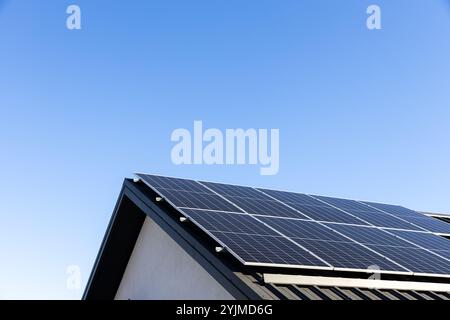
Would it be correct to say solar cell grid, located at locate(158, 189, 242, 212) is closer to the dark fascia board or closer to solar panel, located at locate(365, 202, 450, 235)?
the dark fascia board

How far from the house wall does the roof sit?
1.29 ft

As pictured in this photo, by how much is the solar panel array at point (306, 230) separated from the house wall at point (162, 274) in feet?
3.96

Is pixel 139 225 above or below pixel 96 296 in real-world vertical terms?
above

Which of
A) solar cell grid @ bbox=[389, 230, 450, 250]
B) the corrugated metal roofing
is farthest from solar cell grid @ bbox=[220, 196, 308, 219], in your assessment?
the corrugated metal roofing

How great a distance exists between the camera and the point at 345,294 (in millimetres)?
12008

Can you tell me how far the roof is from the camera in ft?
37.8

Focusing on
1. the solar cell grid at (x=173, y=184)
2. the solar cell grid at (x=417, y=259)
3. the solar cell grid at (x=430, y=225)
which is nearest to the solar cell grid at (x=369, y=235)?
the solar cell grid at (x=417, y=259)

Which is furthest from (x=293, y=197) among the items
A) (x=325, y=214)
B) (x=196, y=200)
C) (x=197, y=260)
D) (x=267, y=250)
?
(x=197, y=260)

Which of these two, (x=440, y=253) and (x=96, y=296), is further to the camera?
(x=96, y=296)

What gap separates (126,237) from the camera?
17.8 metres
